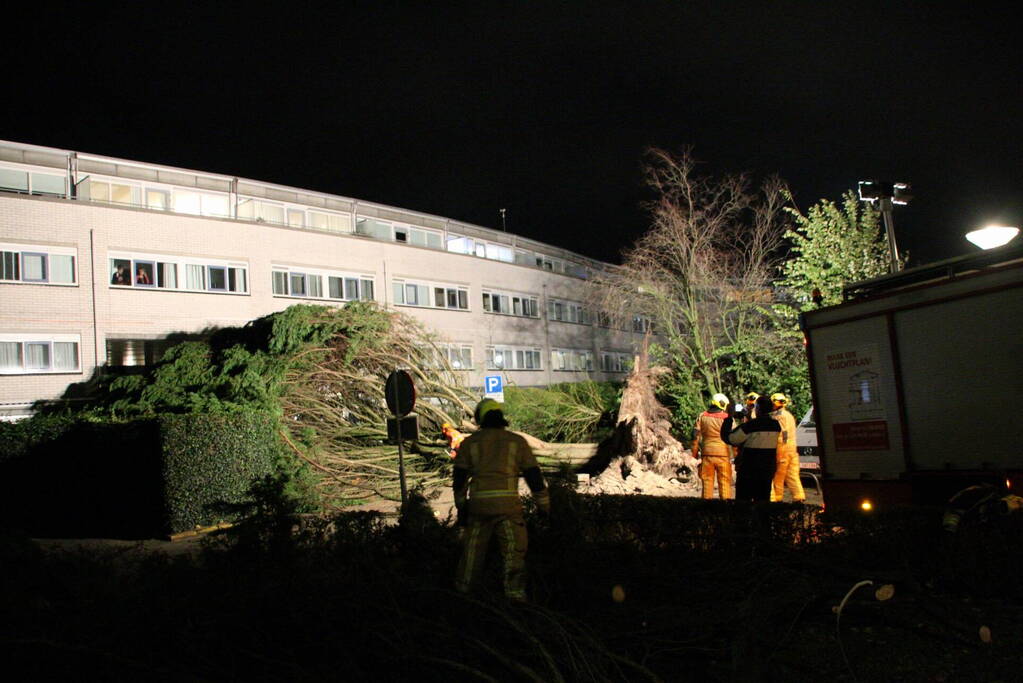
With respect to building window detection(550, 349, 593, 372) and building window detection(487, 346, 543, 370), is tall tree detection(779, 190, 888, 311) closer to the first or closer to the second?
building window detection(487, 346, 543, 370)

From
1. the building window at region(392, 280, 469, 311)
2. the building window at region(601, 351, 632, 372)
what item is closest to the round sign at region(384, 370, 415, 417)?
the building window at region(392, 280, 469, 311)

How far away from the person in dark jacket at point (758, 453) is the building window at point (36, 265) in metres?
21.4

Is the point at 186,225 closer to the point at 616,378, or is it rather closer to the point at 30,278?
the point at 30,278

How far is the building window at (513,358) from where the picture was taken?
124ft

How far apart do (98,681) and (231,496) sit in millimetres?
9765

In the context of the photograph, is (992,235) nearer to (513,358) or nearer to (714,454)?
(714,454)

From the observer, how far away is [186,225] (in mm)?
26562

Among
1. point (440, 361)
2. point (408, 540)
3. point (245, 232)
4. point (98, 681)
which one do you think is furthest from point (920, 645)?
point (245, 232)

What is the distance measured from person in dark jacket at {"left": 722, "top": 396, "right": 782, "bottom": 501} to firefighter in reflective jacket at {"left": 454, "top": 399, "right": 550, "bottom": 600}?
3988mm

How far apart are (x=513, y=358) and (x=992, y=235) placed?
3100 cm

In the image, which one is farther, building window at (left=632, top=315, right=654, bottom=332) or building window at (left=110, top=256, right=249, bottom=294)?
building window at (left=110, top=256, right=249, bottom=294)

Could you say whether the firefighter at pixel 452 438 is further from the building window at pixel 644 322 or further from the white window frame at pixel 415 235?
the white window frame at pixel 415 235

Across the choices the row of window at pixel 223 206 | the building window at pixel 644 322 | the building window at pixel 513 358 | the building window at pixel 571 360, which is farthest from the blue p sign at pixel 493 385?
the building window at pixel 571 360

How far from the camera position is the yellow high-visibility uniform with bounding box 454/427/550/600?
615 cm
